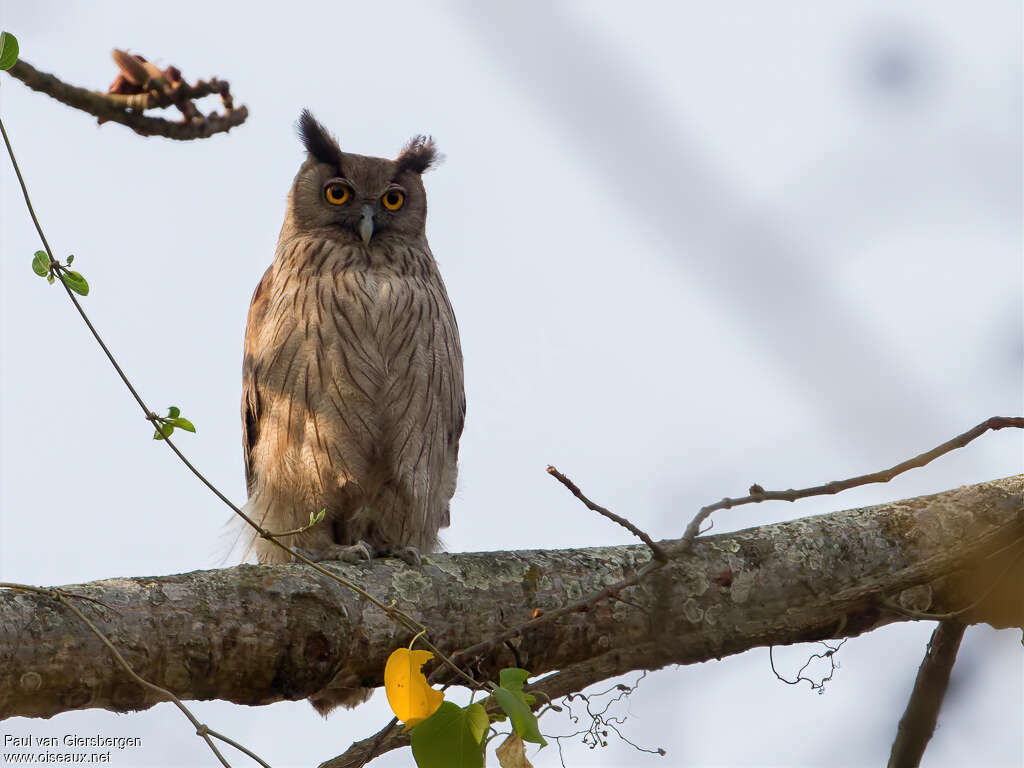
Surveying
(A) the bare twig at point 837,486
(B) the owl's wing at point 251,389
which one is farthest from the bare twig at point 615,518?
(B) the owl's wing at point 251,389

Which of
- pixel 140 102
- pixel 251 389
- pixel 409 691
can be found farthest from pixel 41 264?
pixel 251 389

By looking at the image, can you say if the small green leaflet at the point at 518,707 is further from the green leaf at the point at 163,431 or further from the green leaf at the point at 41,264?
the green leaf at the point at 41,264

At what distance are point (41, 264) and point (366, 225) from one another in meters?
2.40

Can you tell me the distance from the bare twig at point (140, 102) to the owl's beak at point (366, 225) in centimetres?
223

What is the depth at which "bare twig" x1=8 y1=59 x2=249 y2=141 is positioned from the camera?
84.7 inches

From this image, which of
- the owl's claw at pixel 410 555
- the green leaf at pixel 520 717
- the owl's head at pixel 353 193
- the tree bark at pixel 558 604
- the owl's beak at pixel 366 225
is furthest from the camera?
the owl's head at pixel 353 193

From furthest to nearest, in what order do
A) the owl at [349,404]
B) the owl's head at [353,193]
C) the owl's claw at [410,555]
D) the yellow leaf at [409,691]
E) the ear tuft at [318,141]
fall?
the ear tuft at [318,141] → the owl's head at [353,193] → the owl at [349,404] → the owl's claw at [410,555] → the yellow leaf at [409,691]

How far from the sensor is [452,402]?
13.9ft

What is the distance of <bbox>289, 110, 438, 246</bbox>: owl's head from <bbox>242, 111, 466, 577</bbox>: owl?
10.2 inches

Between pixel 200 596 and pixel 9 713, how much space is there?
Result: 44 centimetres

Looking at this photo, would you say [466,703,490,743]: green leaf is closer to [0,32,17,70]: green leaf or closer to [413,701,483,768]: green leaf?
[413,701,483,768]: green leaf

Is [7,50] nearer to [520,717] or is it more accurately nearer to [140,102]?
[140,102]

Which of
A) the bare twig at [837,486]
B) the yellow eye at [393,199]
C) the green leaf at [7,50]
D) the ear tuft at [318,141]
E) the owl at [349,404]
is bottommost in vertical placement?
the bare twig at [837,486]

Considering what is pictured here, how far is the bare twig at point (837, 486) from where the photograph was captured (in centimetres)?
205
